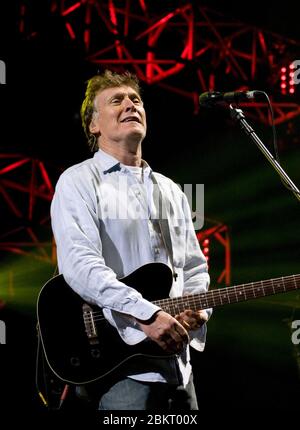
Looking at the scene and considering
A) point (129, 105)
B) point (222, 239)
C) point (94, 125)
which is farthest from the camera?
point (222, 239)

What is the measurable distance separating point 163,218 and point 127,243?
0.76 ft

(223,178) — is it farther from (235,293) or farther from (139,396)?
(139,396)

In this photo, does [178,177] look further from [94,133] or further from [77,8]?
[94,133]

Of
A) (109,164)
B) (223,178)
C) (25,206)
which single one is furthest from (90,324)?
(223,178)

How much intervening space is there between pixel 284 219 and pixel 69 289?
2.79 m

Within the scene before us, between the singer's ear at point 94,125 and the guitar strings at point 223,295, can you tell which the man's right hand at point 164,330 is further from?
the singer's ear at point 94,125

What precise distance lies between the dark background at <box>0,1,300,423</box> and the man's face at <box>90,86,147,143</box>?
1.59 m

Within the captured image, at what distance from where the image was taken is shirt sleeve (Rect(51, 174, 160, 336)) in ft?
7.70

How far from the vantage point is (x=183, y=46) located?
16.5 feet

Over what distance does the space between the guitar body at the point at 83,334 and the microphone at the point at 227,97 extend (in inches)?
29.3

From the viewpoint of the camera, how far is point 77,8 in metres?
4.61

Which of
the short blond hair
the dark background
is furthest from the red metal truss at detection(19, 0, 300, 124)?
the short blond hair

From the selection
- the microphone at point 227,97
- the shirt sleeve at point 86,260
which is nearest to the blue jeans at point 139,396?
the shirt sleeve at point 86,260
